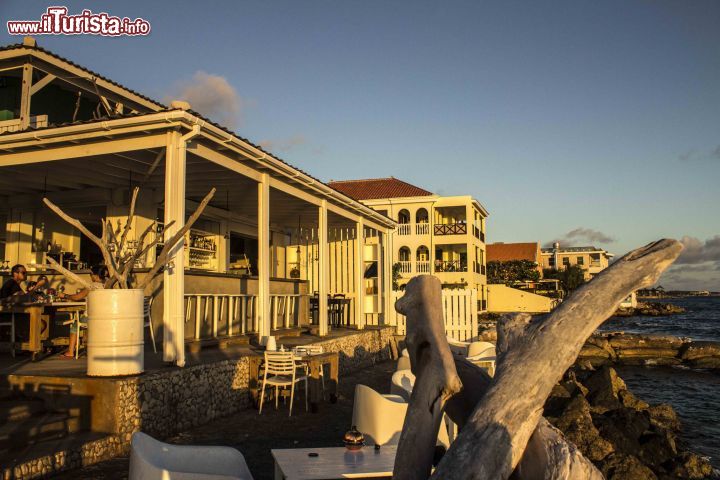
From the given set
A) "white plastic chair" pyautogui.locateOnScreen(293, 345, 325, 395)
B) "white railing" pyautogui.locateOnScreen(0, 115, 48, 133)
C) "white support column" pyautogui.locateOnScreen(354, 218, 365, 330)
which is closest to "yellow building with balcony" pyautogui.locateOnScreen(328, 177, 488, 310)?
"white support column" pyautogui.locateOnScreen(354, 218, 365, 330)

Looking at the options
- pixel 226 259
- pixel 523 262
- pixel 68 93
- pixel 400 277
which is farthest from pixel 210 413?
pixel 523 262

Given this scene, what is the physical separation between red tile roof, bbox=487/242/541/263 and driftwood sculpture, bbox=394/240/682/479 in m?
64.9

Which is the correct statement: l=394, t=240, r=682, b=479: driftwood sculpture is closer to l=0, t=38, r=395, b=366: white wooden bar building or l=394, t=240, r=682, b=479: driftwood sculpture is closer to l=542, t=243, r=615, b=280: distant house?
l=0, t=38, r=395, b=366: white wooden bar building

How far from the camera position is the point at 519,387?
2896 millimetres

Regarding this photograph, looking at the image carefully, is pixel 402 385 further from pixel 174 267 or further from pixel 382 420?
pixel 174 267

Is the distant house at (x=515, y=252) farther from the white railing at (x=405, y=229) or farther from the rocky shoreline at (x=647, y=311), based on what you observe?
the white railing at (x=405, y=229)

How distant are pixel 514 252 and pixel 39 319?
6338cm

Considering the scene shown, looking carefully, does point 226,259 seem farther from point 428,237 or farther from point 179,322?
point 428,237

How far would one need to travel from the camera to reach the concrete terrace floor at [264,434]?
5.83 meters

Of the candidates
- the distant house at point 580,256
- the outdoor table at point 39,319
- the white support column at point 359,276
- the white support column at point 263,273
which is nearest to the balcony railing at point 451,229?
the white support column at point 359,276

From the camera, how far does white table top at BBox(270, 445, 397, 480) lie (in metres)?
4.21

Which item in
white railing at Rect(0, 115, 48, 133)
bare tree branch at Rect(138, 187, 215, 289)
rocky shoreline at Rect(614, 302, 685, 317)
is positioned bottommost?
rocky shoreline at Rect(614, 302, 685, 317)

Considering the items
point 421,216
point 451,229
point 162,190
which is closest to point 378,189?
point 421,216

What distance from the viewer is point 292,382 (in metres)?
8.65
